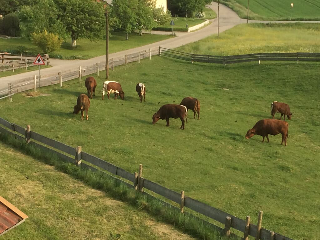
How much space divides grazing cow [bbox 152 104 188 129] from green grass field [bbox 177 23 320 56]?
27.9 metres

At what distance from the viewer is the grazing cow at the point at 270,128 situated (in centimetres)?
2542

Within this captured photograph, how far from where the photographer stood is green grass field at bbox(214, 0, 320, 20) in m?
110

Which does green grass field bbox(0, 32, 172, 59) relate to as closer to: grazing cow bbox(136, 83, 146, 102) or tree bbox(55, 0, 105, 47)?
tree bbox(55, 0, 105, 47)

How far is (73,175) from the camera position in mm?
17750

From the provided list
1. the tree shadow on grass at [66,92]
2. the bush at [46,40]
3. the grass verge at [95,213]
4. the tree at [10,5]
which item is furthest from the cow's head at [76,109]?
the tree at [10,5]

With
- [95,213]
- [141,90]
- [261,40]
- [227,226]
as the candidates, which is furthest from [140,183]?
[261,40]

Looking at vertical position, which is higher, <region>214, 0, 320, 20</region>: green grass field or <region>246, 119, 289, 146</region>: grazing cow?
<region>214, 0, 320, 20</region>: green grass field

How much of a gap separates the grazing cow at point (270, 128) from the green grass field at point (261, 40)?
2852 centimetres

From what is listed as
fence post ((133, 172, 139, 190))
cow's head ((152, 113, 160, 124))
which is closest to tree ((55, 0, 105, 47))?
cow's head ((152, 113, 160, 124))

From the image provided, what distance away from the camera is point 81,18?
180 feet

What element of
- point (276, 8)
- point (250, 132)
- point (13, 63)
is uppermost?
point (276, 8)

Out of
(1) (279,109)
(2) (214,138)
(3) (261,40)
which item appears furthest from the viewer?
(3) (261,40)

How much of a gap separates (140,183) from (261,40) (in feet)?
184

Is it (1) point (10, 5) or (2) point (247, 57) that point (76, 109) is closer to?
(2) point (247, 57)
